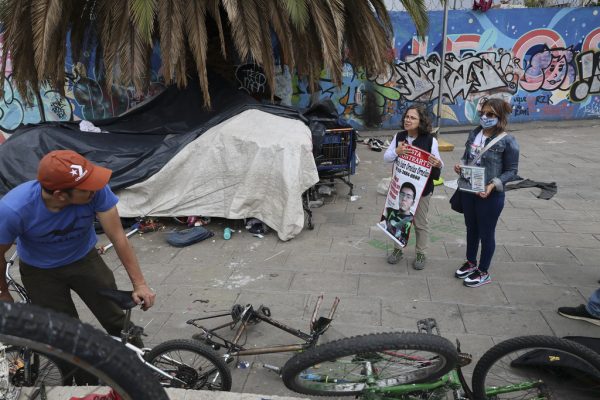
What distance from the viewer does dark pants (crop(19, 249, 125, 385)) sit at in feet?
8.87

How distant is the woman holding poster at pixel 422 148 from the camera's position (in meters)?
4.30

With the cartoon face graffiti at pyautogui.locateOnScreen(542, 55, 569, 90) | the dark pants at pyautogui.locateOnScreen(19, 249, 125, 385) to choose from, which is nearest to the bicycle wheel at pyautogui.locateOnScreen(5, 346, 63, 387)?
the dark pants at pyautogui.locateOnScreen(19, 249, 125, 385)

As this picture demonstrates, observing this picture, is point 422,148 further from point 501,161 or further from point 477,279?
point 477,279

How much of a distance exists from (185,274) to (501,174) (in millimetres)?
3466

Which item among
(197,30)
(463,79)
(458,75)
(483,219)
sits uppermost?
(197,30)

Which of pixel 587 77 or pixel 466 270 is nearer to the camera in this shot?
pixel 466 270

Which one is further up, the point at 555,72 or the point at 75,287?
the point at 555,72

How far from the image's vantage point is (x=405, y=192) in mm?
4547

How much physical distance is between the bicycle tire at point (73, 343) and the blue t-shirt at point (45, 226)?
4.78 feet

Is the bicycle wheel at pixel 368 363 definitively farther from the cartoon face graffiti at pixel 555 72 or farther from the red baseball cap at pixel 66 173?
the cartoon face graffiti at pixel 555 72

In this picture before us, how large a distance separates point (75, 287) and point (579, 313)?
4007 mm

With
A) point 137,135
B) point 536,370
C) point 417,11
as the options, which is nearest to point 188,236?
point 137,135

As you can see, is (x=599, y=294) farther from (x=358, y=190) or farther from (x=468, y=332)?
(x=358, y=190)

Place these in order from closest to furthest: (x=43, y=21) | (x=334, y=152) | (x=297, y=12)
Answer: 1. (x=43, y=21)
2. (x=297, y=12)
3. (x=334, y=152)
